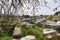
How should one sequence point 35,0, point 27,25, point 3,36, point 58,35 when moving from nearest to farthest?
point 35,0
point 58,35
point 3,36
point 27,25

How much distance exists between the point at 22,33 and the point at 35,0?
16.3 ft

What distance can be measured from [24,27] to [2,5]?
5.62m

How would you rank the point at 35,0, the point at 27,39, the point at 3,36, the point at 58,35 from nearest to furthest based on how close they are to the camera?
the point at 35,0 < the point at 27,39 < the point at 58,35 < the point at 3,36

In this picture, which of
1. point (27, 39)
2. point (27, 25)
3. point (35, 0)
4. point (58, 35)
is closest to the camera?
point (35, 0)

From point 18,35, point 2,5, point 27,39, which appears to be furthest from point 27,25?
point 2,5

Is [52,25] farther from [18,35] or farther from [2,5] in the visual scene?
[2,5]

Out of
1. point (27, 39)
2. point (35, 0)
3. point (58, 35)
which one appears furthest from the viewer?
point (58, 35)

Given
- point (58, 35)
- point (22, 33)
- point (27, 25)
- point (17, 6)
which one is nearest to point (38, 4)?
point (17, 6)

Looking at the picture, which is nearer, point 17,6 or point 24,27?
point 17,6

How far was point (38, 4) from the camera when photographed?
13.2 feet

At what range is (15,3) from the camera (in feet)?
13.1

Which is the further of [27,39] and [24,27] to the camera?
[24,27]

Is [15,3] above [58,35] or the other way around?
above

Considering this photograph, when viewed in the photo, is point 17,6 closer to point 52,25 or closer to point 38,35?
point 38,35
